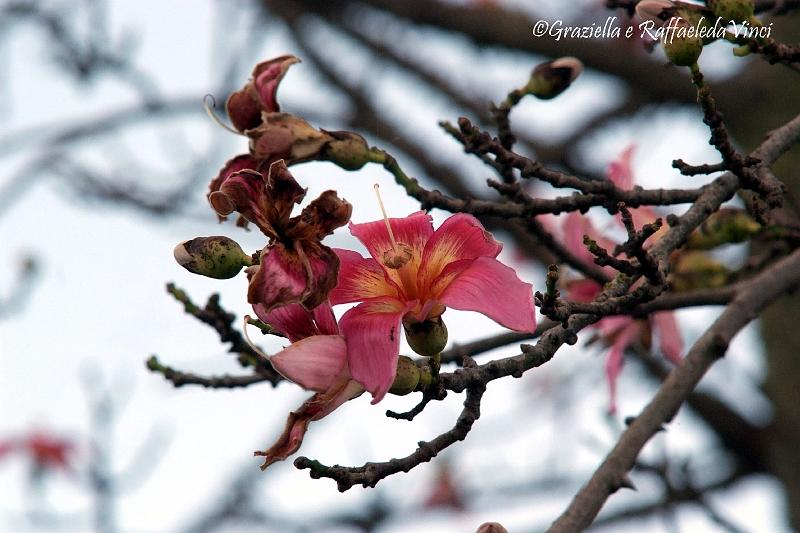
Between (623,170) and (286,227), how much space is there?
2.96ft

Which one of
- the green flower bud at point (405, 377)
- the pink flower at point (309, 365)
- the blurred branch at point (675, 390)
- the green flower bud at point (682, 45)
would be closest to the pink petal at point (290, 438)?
the pink flower at point (309, 365)

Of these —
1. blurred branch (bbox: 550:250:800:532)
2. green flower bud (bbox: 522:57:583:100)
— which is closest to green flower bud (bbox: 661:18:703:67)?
green flower bud (bbox: 522:57:583:100)

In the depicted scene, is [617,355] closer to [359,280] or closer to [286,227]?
[359,280]

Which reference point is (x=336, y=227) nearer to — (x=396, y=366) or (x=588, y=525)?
(x=396, y=366)

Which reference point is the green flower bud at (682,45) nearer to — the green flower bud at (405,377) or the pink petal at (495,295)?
the pink petal at (495,295)

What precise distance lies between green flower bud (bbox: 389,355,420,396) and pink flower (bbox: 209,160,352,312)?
0.43ft

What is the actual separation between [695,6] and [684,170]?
285 millimetres

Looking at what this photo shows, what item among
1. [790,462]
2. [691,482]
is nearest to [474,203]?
[691,482]

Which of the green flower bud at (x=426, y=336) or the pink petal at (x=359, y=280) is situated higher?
the pink petal at (x=359, y=280)

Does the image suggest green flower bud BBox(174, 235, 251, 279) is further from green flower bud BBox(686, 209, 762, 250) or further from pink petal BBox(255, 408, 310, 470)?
green flower bud BBox(686, 209, 762, 250)

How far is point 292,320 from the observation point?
4.33ft

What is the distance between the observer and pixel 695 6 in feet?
5.22

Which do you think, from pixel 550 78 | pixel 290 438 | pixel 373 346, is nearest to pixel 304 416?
pixel 290 438

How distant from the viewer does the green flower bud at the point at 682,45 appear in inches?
58.8
